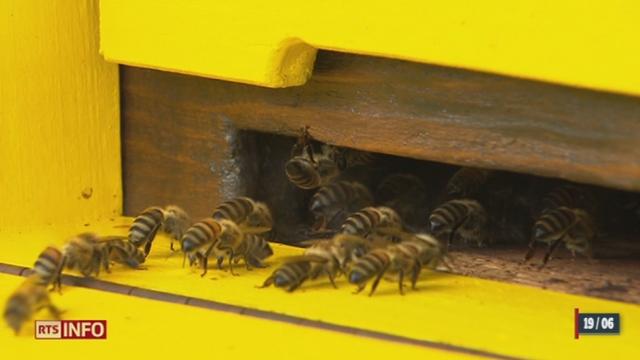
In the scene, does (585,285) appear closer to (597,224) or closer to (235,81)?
(597,224)

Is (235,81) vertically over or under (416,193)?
over

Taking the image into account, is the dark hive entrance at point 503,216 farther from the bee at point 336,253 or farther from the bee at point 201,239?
the bee at point 201,239

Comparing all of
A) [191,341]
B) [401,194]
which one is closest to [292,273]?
[191,341]

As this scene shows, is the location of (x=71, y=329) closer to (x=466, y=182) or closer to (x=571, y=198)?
(x=466, y=182)

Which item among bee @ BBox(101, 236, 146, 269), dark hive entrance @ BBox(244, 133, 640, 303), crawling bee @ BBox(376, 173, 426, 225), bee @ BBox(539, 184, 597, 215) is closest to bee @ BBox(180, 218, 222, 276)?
bee @ BBox(101, 236, 146, 269)

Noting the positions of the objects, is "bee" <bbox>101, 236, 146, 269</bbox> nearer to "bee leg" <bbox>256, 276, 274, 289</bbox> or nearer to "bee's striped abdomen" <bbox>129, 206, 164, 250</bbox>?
"bee's striped abdomen" <bbox>129, 206, 164, 250</bbox>

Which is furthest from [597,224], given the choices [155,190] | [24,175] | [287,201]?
[24,175]

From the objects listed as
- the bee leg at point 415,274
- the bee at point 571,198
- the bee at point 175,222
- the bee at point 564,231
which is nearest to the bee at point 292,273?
the bee leg at point 415,274
